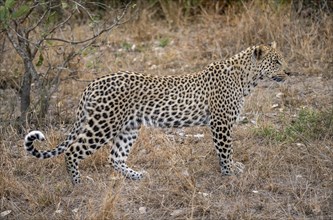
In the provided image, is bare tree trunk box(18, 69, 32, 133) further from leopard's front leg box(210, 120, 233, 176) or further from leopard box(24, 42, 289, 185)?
leopard's front leg box(210, 120, 233, 176)

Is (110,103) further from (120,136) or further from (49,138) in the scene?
(49,138)

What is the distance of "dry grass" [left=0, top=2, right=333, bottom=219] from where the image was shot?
6980mm

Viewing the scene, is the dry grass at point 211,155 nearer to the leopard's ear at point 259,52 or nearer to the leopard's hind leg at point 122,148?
the leopard's hind leg at point 122,148

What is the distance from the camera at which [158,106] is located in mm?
7801

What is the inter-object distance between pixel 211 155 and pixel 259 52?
4.50 ft

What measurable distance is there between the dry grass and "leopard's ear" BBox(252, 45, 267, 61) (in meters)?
1.05

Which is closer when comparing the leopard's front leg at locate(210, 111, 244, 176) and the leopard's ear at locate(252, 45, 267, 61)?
the leopard's front leg at locate(210, 111, 244, 176)

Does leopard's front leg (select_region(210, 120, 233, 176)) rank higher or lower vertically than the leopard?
lower

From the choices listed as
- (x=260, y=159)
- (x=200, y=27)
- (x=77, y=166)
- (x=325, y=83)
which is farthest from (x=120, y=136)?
(x=200, y=27)

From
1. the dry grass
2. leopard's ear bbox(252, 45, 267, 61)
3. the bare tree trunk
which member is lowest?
the dry grass

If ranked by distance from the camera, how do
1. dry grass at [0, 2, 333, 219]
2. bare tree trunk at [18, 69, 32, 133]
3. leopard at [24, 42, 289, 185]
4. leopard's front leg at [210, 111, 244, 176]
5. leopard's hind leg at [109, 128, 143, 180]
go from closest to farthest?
1. dry grass at [0, 2, 333, 219]
2. leopard at [24, 42, 289, 185]
3. leopard's front leg at [210, 111, 244, 176]
4. leopard's hind leg at [109, 128, 143, 180]
5. bare tree trunk at [18, 69, 32, 133]

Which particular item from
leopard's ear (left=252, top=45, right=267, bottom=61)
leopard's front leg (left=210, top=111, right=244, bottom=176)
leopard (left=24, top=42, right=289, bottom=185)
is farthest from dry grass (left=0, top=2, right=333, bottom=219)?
leopard's ear (left=252, top=45, right=267, bottom=61)

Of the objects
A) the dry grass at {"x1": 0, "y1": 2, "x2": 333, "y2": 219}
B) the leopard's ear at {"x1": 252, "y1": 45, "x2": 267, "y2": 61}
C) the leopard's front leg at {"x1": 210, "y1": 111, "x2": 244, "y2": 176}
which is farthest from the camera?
the leopard's ear at {"x1": 252, "y1": 45, "x2": 267, "y2": 61}

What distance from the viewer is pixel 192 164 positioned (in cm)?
812
